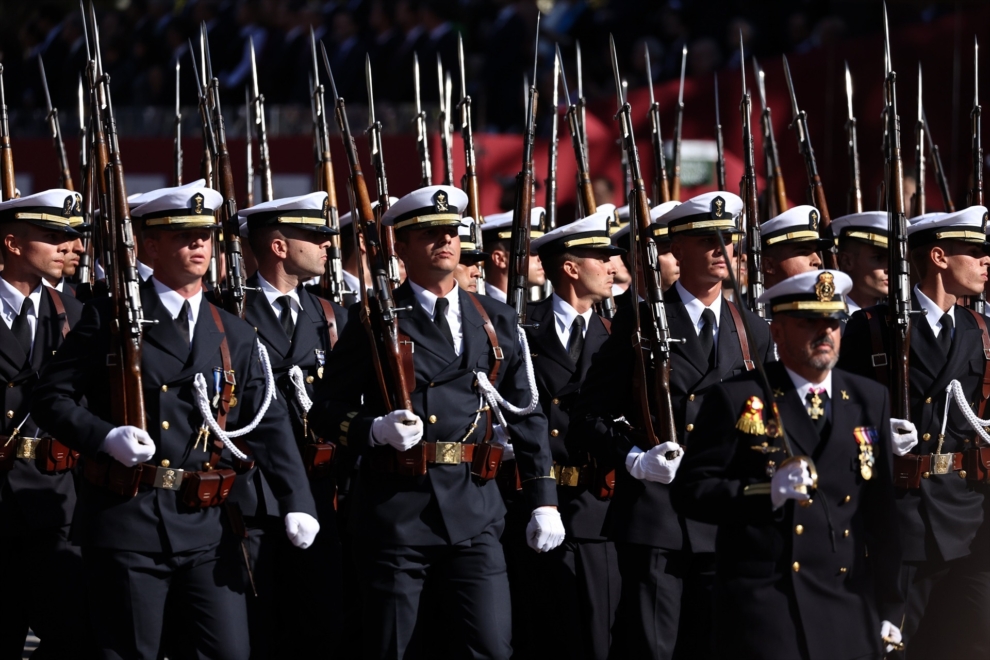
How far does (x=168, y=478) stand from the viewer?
5.97 m

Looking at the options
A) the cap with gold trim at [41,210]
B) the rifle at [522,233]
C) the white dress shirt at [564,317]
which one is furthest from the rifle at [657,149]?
the cap with gold trim at [41,210]

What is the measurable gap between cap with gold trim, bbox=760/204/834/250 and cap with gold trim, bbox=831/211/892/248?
127mm

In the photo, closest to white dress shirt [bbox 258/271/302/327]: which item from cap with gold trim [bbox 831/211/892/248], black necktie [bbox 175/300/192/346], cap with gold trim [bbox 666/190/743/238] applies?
black necktie [bbox 175/300/192/346]

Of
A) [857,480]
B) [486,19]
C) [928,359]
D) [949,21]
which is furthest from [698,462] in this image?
[486,19]

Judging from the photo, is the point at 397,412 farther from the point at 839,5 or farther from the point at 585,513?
the point at 839,5

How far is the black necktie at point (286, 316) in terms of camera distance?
756 centimetres

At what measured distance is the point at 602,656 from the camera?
23.1 ft

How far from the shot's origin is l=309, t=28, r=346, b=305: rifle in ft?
28.9

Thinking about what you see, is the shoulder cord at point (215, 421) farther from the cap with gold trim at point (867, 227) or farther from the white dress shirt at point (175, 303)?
the cap with gold trim at point (867, 227)

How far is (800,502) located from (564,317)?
2664mm

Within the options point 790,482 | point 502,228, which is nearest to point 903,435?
point 790,482

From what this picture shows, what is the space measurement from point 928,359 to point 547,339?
169 cm

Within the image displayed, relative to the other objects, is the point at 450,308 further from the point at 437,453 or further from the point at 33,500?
the point at 33,500

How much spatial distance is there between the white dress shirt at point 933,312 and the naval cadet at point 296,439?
2.49m
